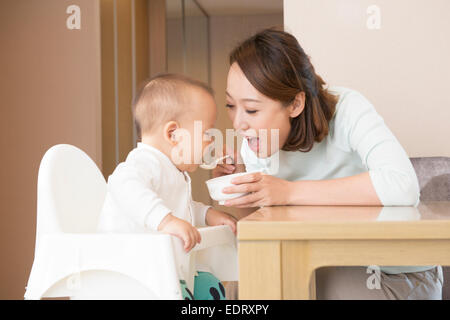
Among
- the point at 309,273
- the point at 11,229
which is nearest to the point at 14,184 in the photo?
the point at 11,229

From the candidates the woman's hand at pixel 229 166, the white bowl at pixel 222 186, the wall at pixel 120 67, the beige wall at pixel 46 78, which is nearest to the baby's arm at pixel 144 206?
the white bowl at pixel 222 186

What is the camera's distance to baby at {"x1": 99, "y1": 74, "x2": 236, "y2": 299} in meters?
1.12

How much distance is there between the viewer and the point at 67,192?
1151 millimetres

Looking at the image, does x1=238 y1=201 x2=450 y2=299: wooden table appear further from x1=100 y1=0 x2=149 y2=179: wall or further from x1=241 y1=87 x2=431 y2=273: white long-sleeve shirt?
x1=100 y1=0 x2=149 y2=179: wall

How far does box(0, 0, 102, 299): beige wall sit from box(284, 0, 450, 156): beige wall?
1.50m

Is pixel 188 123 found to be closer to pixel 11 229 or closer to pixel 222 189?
pixel 222 189

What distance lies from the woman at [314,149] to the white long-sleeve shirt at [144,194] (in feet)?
0.53

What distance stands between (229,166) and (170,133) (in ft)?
0.78

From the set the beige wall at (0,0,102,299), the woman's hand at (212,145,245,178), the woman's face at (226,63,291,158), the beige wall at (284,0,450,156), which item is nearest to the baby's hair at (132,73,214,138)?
the woman's face at (226,63,291,158)

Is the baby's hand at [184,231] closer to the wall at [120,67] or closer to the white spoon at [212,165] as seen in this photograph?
the white spoon at [212,165]

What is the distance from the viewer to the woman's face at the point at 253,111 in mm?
1272

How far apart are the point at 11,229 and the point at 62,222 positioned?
2257 millimetres

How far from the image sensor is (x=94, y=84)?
125 inches

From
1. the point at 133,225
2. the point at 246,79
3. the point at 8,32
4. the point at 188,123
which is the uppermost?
the point at 8,32
